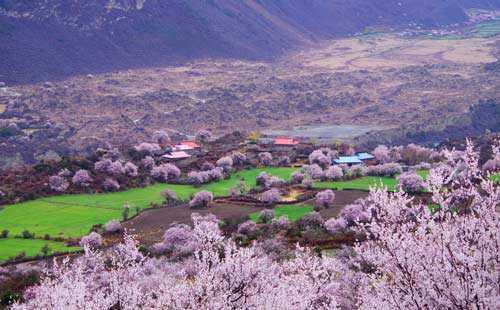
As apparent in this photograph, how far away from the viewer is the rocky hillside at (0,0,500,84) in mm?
117625

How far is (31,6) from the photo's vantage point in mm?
127250

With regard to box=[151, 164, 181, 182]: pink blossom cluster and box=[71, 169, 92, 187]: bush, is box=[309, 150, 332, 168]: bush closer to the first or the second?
box=[151, 164, 181, 182]: pink blossom cluster

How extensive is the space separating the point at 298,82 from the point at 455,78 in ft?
79.7

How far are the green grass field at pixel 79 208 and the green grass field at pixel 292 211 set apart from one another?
6.65m

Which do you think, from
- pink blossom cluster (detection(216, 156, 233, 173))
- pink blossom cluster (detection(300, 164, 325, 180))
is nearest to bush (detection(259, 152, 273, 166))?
pink blossom cluster (detection(216, 156, 233, 173))

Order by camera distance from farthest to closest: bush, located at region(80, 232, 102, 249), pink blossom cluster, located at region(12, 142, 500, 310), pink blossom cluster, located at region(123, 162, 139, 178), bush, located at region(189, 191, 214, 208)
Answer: pink blossom cluster, located at region(123, 162, 139, 178) → bush, located at region(189, 191, 214, 208) → bush, located at region(80, 232, 102, 249) → pink blossom cluster, located at region(12, 142, 500, 310)

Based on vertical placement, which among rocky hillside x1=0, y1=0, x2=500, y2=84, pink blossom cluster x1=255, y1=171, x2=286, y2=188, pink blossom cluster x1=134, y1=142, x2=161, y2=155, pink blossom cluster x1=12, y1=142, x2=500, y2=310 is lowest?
pink blossom cluster x1=255, y1=171, x2=286, y2=188

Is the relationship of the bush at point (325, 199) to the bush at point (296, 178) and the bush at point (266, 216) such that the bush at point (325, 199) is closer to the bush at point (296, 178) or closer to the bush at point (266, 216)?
the bush at point (266, 216)

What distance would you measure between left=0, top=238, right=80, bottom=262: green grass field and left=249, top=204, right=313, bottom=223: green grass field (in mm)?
10767

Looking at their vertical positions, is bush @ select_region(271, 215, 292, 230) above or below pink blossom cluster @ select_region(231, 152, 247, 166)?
below

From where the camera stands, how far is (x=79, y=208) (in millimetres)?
46000

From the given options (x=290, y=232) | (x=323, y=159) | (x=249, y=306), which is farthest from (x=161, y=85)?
(x=249, y=306)

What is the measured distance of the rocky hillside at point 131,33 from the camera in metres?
118

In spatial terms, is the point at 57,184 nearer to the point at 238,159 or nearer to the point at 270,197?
the point at 238,159
